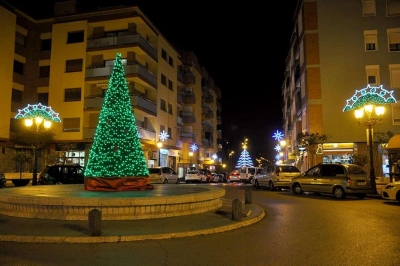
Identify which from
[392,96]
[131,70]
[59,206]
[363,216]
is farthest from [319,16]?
[59,206]

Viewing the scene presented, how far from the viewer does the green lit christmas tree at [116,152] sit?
1345 centimetres

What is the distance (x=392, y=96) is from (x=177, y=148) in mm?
28688

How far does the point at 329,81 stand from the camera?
31.0m

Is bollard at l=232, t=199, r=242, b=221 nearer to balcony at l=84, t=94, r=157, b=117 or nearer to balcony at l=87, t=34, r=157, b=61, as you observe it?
balcony at l=84, t=94, r=157, b=117

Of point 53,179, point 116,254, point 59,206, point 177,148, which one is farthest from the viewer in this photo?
point 177,148

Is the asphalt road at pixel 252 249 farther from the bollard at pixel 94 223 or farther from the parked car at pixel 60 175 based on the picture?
the parked car at pixel 60 175

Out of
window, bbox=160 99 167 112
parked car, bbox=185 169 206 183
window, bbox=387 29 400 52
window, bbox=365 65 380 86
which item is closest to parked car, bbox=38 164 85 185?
parked car, bbox=185 169 206 183

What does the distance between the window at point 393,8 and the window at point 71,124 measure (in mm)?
30274

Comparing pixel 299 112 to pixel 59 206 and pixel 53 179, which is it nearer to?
pixel 53 179

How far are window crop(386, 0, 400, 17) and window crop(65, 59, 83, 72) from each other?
29.5 meters

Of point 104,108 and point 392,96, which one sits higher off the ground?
point 392,96

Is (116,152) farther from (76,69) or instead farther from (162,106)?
(162,106)

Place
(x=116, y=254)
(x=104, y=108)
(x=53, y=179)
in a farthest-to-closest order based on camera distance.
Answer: (x=53, y=179)
(x=104, y=108)
(x=116, y=254)

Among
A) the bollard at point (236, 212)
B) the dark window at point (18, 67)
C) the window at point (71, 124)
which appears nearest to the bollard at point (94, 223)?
the bollard at point (236, 212)
